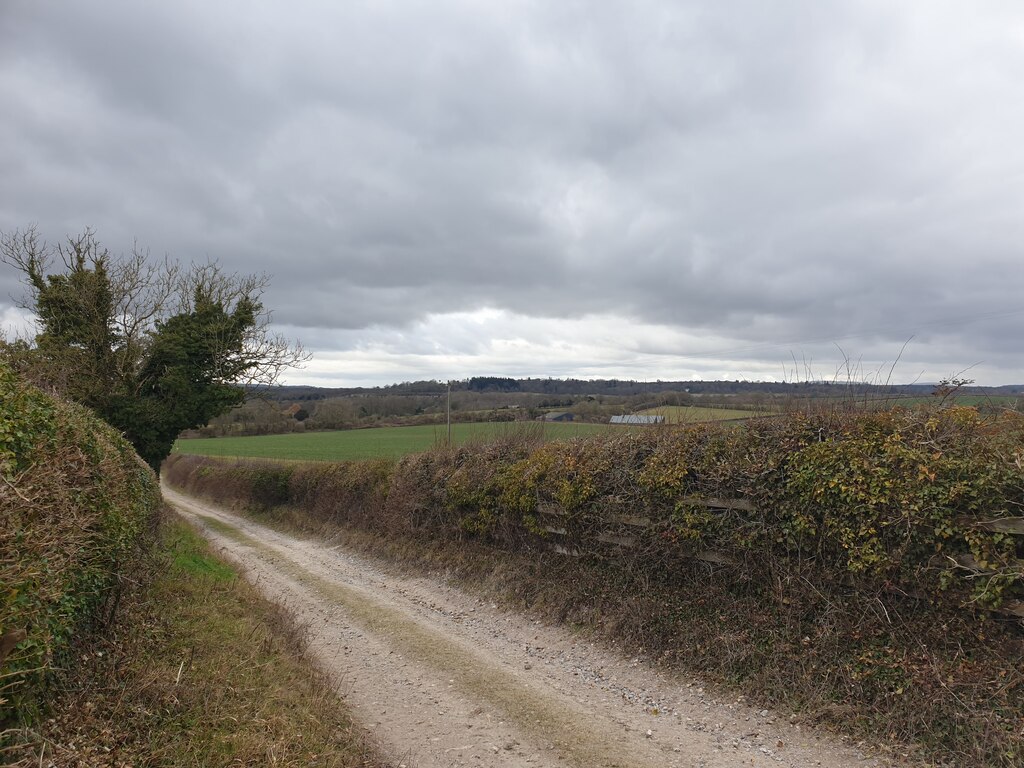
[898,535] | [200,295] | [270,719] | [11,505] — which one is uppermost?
[200,295]

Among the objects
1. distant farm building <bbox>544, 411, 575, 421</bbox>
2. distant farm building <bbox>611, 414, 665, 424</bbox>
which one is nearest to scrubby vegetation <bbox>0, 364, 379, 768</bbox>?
distant farm building <bbox>611, 414, 665, 424</bbox>

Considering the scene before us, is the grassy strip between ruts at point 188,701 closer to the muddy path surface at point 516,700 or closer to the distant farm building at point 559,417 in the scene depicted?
the muddy path surface at point 516,700

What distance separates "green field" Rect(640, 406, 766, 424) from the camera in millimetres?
8914

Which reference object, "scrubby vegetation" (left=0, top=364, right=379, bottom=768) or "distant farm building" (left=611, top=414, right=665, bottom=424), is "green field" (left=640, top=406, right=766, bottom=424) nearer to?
"distant farm building" (left=611, top=414, right=665, bottom=424)

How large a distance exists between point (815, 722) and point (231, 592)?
861 centimetres

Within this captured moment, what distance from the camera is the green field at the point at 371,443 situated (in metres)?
14.5

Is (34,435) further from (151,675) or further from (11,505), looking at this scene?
(151,675)

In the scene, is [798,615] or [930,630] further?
[798,615]

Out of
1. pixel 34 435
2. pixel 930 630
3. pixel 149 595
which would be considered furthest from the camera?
pixel 149 595

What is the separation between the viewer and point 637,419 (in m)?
11.0

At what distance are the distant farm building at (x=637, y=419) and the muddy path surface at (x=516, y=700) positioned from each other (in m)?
3.80

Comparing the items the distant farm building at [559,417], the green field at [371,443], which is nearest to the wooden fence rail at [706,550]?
the green field at [371,443]

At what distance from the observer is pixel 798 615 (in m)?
6.61

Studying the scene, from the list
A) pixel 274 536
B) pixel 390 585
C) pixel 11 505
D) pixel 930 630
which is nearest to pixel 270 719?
pixel 11 505
